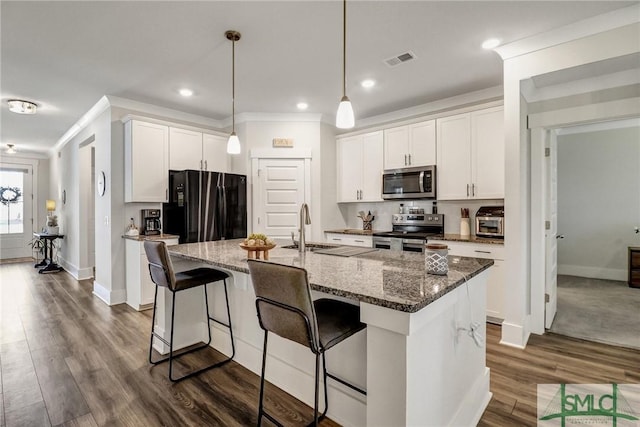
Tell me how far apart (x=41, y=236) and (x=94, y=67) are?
4.68m

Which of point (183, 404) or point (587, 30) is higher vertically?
point (587, 30)

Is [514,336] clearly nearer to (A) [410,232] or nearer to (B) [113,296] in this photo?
(A) [410,232]

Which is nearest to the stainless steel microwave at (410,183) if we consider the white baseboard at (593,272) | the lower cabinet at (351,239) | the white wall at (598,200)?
the lower cabinet at (351,239)

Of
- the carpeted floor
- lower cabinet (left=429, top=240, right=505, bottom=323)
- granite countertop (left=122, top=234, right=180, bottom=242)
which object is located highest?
granite countertop (left=122, top=234, right=180, bottom=242)

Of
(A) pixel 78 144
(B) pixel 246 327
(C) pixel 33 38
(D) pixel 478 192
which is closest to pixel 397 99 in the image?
(D) pixel 478 192

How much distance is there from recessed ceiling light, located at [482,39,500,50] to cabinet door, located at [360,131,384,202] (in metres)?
1.83

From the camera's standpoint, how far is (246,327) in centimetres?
237

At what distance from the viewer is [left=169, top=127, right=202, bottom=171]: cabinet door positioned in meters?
4.22

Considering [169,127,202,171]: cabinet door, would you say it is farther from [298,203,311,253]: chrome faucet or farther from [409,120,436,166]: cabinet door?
[409,120,436,166]: cabinet door

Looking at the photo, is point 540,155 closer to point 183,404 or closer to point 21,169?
point 183,404

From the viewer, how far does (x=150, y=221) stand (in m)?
4.22

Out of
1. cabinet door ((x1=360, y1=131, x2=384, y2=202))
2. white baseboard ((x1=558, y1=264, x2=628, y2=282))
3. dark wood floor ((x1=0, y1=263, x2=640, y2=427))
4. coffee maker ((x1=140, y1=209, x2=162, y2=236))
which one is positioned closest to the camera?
dark wood floor ((x1=0, y1=263, x2=640, y2=427))

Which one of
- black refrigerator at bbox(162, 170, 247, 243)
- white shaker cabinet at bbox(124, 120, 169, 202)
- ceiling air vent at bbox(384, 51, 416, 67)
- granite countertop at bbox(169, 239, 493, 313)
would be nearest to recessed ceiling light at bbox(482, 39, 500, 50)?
ceiling air vent at bbox(384, 51, 416, 67)

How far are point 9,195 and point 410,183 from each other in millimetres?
8948
